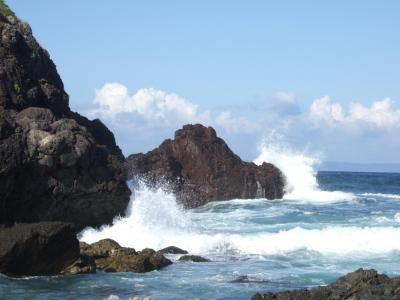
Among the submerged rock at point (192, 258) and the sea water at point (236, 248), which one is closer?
the sea water at point (236, 248)

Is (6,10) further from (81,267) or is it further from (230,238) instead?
(81,267)

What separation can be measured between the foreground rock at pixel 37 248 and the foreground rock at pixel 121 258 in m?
1.25

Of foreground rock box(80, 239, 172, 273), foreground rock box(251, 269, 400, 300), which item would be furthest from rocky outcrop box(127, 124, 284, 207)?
foreground rock box(251, 269, 400, 300)

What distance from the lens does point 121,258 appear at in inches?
682

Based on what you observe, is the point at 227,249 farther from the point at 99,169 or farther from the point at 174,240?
the point at 99,169

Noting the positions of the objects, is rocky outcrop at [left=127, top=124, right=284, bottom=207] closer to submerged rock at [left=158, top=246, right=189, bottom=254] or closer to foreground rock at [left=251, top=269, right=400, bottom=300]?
submerged rock at [left=158, top=246, right=189, bottom=254]

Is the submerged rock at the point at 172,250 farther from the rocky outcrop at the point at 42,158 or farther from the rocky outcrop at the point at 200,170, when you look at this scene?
the rocky outcrop at the point at 200,170

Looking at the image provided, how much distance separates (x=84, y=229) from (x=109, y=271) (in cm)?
580

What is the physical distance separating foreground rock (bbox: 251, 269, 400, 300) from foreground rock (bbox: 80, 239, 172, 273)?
216 inches

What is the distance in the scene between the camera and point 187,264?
1827cm

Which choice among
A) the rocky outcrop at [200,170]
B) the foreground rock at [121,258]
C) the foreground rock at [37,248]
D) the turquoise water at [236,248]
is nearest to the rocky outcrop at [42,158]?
the turquoise water at [236,248]

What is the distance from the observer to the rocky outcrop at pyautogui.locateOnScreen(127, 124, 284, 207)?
132ft

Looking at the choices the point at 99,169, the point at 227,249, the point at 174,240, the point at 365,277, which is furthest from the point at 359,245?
→ the point at 365,277

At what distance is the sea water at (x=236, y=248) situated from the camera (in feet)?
48.1
